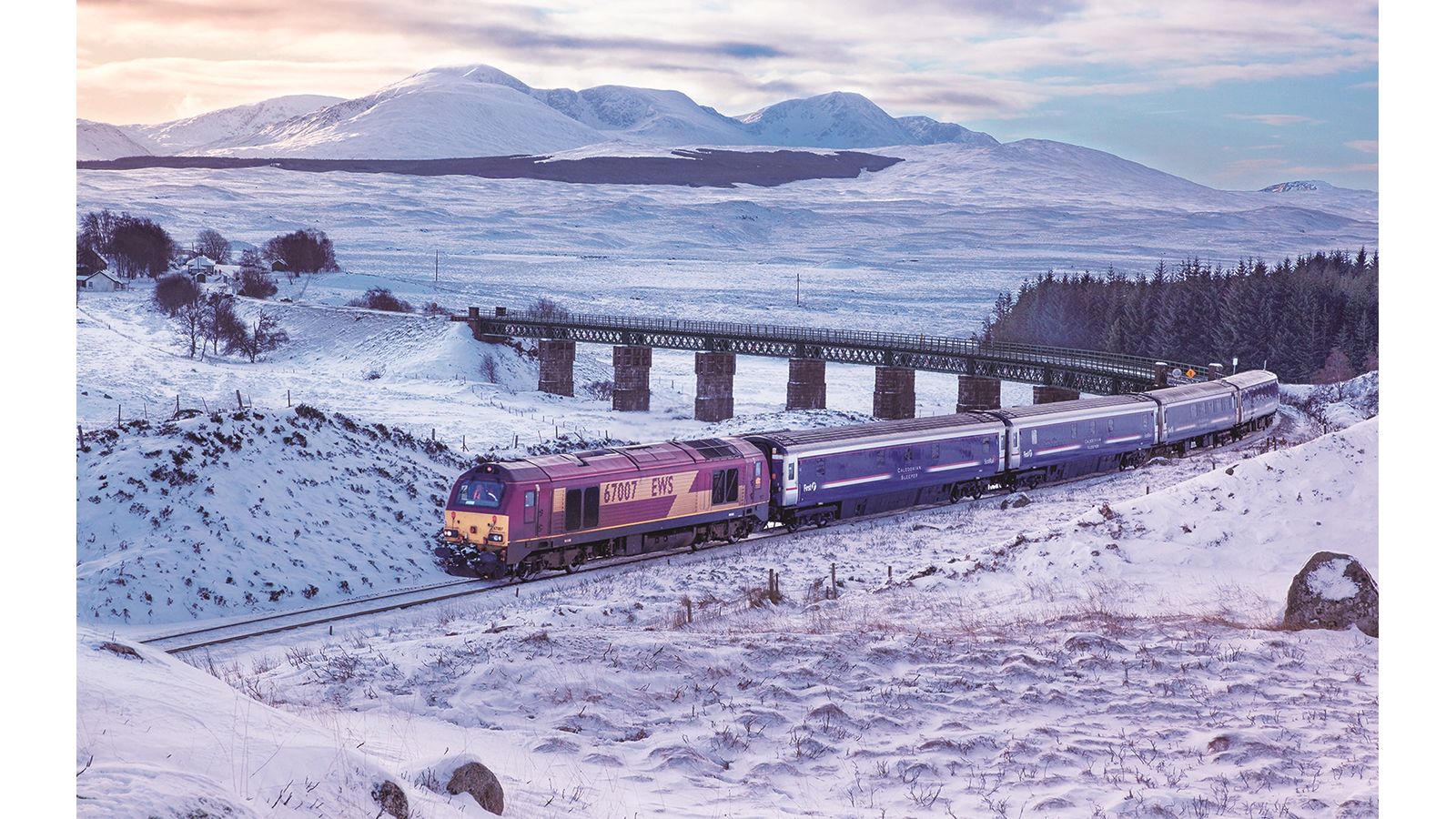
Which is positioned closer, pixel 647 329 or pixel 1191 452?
pixel 1191 452

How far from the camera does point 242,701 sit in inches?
609

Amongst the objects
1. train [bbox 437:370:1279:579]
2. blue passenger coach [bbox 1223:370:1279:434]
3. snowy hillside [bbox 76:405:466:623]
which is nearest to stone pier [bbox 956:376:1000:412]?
blue passenger coach [bbox 1223:370:1279:434]

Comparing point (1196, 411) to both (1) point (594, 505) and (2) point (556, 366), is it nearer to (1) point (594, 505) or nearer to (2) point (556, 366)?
(1) point (594, 505)

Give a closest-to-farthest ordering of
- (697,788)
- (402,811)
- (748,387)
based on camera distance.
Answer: (402,811), (697,788), (748,387)

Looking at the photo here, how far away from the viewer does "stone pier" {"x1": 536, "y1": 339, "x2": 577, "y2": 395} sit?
12081cm

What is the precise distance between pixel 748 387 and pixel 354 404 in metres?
Result: 58.5

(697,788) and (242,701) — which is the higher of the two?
(242,701)

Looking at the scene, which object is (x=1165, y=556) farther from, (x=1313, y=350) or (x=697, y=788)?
(x=1313, y=350)

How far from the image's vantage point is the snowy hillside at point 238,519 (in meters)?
36.0

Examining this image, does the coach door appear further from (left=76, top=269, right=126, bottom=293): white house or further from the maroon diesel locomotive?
(left=76, top=269, right=126, bottom=293): white house

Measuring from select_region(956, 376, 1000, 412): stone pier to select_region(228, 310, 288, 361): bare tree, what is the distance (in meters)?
63.1

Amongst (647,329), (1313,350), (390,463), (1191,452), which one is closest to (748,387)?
(647,329)

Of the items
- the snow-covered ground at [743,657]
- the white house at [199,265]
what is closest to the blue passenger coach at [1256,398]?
the snow-covered ground at [743,657]

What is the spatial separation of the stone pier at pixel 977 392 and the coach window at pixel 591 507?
238 ft
